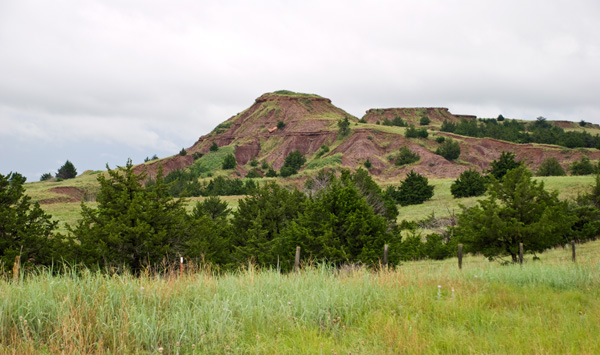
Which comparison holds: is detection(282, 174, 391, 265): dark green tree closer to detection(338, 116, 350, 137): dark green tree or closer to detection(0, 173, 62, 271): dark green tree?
detection(0, 173, 62, 271): dark green tree

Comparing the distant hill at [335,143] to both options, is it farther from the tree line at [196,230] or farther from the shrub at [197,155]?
the tree line at [196,230]

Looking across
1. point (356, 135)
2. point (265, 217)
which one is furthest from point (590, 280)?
point (356, 135)

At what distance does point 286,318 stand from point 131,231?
1011 centimetres

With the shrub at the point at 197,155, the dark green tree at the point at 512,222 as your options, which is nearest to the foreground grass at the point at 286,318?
the dark green tree at the point at 512,222

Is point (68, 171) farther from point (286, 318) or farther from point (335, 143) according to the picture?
point (286, 318)

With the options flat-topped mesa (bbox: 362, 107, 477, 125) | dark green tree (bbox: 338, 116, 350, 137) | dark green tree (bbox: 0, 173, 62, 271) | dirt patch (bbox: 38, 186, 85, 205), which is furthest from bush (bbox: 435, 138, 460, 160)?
dark green tree (bbox: 0, 173, 62, 271)

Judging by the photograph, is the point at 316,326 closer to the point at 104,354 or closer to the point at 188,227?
the point at 104,354

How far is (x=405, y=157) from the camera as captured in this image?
8944 centimetres

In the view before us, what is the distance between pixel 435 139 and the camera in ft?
327

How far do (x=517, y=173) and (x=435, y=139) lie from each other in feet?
277

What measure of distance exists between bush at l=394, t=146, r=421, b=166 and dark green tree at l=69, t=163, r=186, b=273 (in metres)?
78.3

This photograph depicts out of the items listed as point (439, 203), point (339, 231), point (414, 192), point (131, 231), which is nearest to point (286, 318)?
point (131, 231)

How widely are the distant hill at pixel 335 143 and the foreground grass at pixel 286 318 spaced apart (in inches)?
2609

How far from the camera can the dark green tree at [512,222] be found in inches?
664
